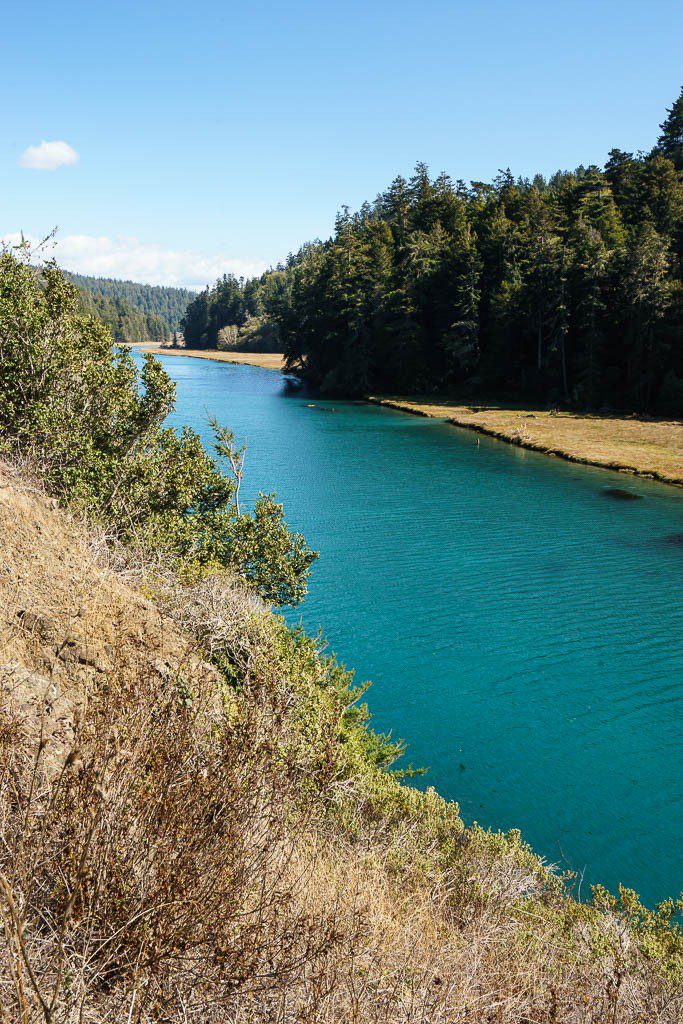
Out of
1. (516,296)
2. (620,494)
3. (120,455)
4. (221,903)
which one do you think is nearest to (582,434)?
(620,494)

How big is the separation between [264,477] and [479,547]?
17418mm

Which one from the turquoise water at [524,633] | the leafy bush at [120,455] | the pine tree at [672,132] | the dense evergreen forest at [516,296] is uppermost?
the pine tree at [672,132]

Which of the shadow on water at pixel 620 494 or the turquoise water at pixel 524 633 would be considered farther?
the shadow on water at pixel 620 494

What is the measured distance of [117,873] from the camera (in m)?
4.70

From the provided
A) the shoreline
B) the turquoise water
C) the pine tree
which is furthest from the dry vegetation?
the pine tree

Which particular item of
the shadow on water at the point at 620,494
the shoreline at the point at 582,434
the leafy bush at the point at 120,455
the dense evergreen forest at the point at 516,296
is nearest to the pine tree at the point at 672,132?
the dense evergreen forest at the point at 516,296

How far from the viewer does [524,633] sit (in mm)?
23672

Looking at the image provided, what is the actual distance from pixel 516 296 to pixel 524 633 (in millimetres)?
61350

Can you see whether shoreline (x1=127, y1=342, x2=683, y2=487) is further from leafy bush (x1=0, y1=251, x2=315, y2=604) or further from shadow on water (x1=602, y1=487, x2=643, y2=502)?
leafy bush (x1=0, y1=251, x2=315, y2=604)

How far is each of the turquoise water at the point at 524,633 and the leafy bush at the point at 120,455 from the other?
457 centimetres

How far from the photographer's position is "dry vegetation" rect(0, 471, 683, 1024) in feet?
14.9

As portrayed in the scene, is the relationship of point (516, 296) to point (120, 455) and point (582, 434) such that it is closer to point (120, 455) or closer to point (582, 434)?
point (582, 434)

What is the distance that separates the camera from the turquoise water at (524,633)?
15383 mm

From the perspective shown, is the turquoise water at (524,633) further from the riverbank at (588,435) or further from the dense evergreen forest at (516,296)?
the dense evergreen forest at (516,296)
